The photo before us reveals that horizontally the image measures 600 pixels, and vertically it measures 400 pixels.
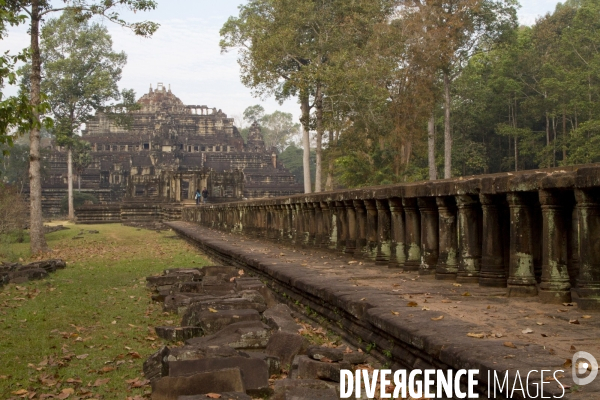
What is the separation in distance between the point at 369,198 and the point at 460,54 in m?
27.8

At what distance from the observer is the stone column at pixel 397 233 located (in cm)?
751

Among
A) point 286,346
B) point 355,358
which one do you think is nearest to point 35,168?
point 286,346

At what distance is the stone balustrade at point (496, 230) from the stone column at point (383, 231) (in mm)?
11

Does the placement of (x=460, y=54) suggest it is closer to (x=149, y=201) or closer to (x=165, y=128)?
(x=149, y=201)

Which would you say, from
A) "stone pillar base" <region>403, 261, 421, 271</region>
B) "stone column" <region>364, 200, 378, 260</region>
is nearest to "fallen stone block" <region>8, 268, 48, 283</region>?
"stone column" <region>364, 200, 378, 260</region>

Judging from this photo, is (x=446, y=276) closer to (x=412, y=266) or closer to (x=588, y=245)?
(x=412, y=266)

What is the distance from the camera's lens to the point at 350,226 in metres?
9.39

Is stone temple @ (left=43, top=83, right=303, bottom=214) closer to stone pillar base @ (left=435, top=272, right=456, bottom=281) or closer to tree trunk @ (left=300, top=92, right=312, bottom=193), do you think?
tree trunk @ (left=300, top=92, right=312, bottom=193)

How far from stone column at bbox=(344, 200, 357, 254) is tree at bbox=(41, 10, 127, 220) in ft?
129

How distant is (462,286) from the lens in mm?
5922

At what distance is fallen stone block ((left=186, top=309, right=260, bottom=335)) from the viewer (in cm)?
598

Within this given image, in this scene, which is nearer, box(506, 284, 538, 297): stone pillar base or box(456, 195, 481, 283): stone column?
box(506, 284, 538, 297): stone pillar base

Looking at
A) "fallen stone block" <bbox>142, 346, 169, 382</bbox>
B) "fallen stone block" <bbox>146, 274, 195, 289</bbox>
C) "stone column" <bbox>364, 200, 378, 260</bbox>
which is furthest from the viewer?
A: "fallen stone block" <bbox>146, 274, 195, 289</bbox>

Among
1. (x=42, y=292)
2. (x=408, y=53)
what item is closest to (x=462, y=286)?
(x=42, y=292)
